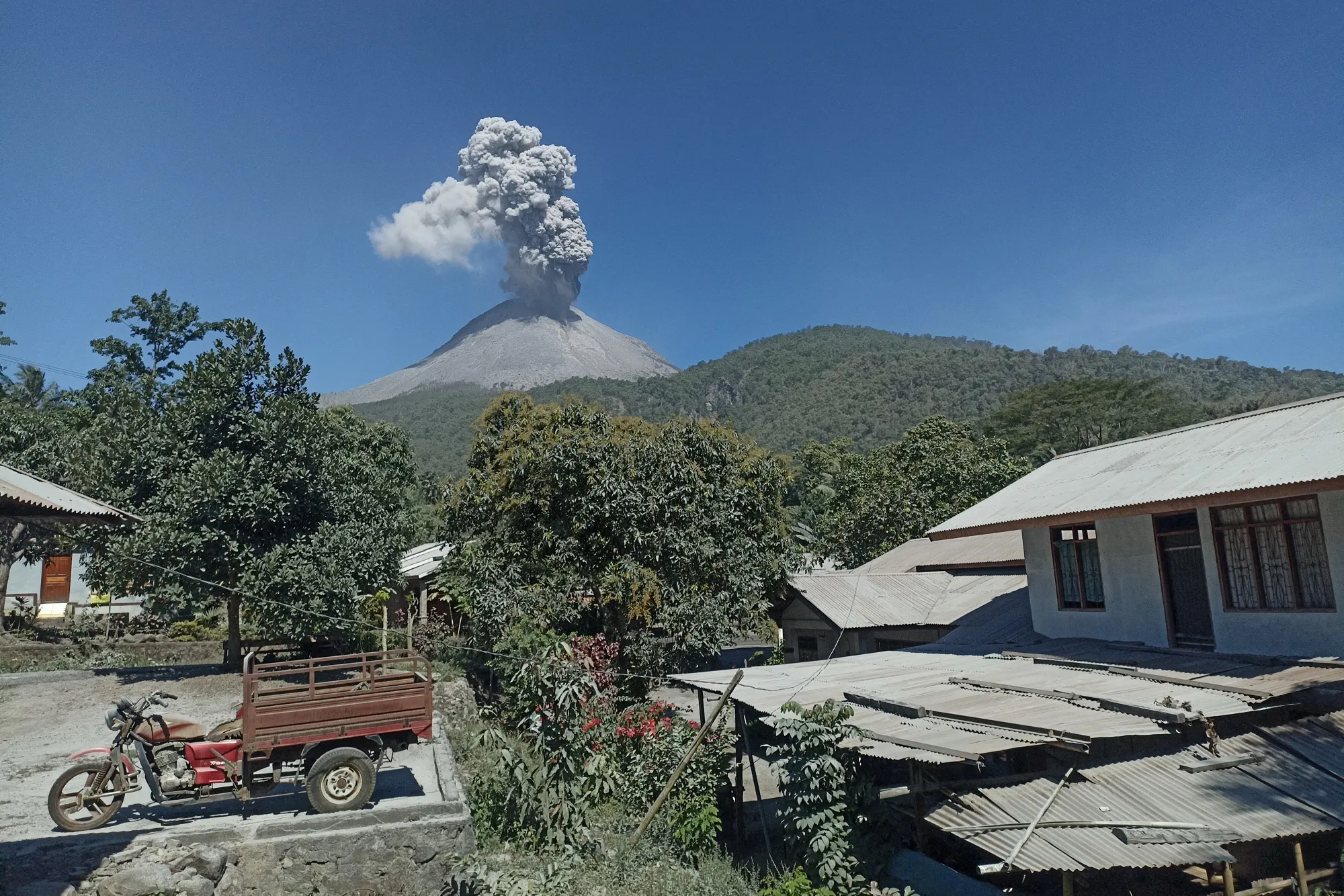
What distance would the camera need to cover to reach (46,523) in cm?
1905

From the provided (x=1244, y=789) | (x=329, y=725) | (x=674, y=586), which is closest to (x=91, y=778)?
(x=329, y=725)

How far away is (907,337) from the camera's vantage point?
128 metres

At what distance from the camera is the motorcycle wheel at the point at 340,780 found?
30.6 ft

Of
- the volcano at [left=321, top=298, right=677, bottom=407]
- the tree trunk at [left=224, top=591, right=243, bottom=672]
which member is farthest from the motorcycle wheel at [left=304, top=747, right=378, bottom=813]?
the volcano at [left=321, top=298, right=677, bottom=407]

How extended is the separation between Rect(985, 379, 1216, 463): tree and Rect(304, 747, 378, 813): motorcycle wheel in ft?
140

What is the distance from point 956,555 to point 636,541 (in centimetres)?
1009

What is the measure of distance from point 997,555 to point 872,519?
27.2ft

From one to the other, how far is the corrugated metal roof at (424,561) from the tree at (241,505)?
3.74 metres

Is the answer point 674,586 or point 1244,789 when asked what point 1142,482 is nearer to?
point 1244,789

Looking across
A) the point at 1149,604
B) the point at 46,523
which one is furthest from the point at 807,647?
the point at 46,523

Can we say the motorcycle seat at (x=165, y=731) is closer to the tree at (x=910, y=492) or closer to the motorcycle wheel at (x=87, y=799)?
the motorcycle wheel at (x=87, y=799)

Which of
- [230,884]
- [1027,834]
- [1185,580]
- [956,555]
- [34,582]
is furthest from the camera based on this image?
[34,582]

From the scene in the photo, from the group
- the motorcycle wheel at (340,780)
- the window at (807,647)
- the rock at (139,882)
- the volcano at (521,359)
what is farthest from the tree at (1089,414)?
the volcano at (521,359)

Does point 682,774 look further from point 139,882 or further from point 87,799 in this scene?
point 87,799
